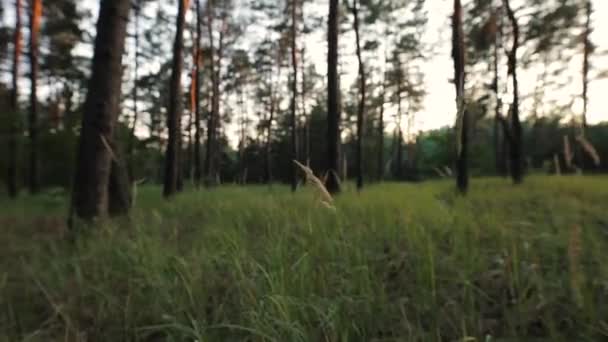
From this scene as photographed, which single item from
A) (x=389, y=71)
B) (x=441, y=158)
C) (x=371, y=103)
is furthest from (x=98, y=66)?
(x=441, y=158)

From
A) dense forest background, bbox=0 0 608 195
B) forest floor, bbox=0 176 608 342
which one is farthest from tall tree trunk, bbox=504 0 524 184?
forest floor, bbox=0 176 608 342

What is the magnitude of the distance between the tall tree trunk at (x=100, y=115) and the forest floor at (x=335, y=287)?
52.1 inches

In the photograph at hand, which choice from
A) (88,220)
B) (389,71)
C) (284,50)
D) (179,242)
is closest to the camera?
(179,242)

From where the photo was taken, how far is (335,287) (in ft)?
6.78

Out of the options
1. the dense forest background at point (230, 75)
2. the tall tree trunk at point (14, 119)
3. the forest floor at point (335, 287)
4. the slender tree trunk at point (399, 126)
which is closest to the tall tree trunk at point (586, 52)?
the dense forest background at point (230, 75)

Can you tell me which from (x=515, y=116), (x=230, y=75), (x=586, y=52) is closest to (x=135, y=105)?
(x=230, y=75)

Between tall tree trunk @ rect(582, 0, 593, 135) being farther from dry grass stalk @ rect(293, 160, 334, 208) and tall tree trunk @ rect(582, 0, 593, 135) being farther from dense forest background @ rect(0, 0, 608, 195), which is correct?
dry grass stalk @ rect(293, 160, 334, 208)

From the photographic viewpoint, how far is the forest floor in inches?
65.8

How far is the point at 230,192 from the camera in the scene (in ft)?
23.8

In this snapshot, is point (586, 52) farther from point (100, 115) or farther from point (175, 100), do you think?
point (100, 115)

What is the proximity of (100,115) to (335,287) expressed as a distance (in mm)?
3771

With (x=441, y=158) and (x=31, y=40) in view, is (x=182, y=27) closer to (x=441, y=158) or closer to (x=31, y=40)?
(x=31, y=40)

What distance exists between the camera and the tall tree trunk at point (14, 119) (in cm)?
1410

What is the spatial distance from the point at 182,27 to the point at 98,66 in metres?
7.62
